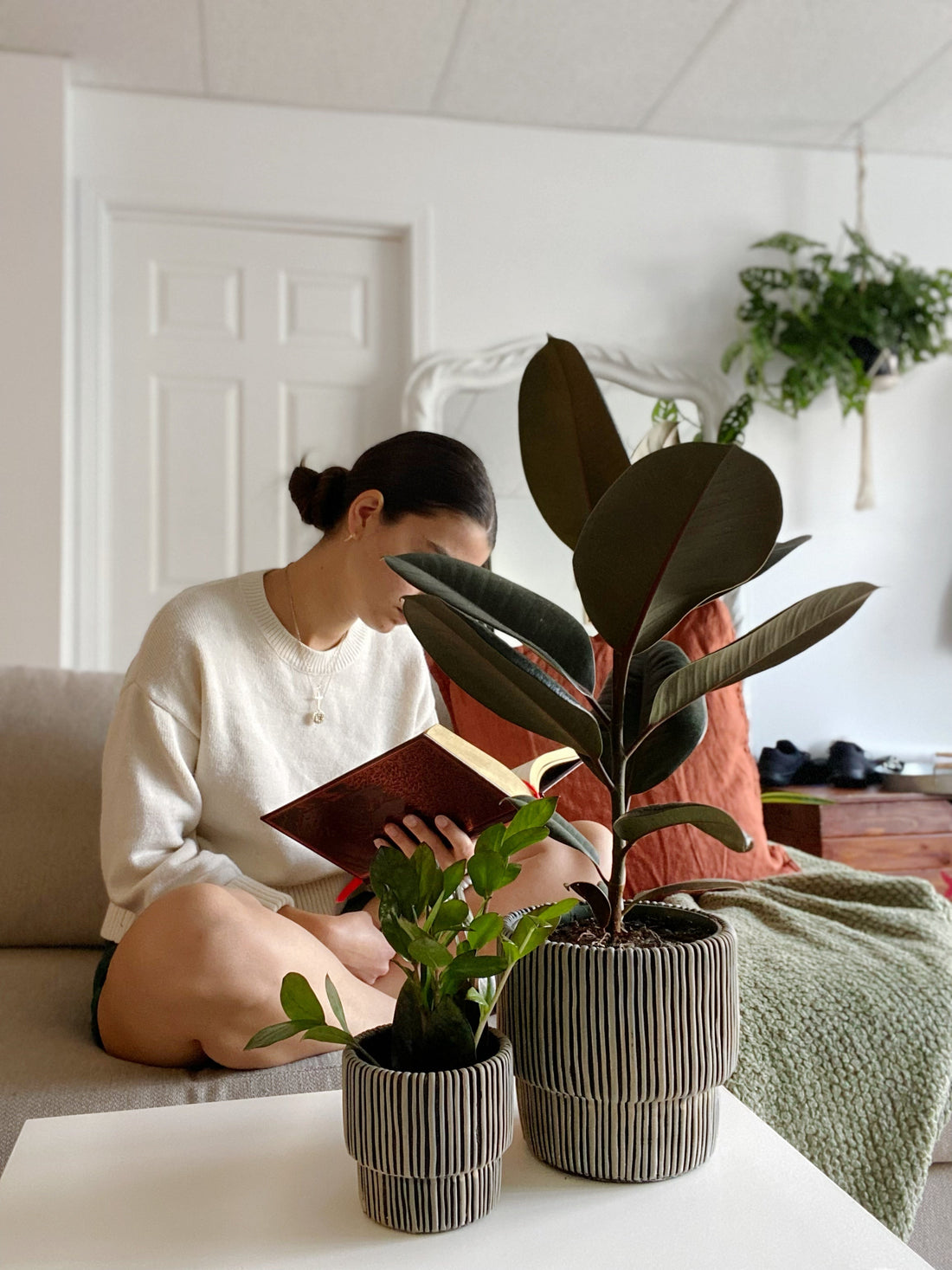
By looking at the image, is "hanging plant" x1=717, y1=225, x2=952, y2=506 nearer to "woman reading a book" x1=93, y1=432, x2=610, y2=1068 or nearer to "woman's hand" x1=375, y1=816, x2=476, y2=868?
"woman reading a book" x1=93, y1=432, x2=610, y2=1068

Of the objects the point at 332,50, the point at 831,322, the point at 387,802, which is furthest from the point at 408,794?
the point at 831,322

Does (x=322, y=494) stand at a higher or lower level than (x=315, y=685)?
higher

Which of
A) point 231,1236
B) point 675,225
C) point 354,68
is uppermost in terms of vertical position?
point 354,68

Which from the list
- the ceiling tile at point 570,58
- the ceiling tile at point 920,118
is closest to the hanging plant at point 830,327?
the ceiling tile at point 920,118

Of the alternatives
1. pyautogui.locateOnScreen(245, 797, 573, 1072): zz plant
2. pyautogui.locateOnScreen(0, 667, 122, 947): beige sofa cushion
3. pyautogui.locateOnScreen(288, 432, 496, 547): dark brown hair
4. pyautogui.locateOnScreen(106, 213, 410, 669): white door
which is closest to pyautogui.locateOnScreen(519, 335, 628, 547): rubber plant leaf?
pyautogui.locateOnScreen(245, 797, 573, 1072): zz plant

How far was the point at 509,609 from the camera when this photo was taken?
63 centimetres

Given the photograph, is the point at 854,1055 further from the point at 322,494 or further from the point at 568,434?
the point at 322,494

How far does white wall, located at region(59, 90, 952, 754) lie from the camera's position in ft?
9.64

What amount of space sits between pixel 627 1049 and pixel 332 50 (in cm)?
272

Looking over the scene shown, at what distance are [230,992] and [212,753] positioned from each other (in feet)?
1.18

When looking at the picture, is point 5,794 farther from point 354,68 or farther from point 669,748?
point 354,68

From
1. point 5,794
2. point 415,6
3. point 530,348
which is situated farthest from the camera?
point 530,348

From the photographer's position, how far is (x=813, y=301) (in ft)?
10.4

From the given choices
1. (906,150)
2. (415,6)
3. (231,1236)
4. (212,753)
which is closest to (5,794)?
(212,753)
